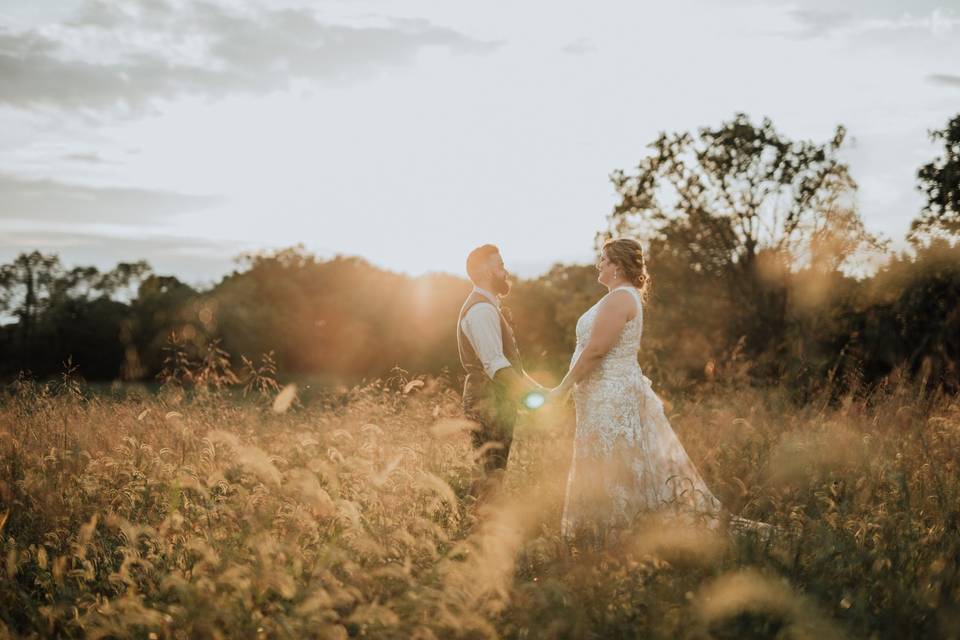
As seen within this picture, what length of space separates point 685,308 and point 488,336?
54.6ft

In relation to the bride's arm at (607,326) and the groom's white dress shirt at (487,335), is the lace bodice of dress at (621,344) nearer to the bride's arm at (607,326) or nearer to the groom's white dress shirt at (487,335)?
the bride's arm at (607,326)

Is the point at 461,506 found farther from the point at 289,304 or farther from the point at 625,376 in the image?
the point at 289,304

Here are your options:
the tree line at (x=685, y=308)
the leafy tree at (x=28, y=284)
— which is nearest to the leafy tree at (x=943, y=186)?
the tree line at (x=685, y=308)

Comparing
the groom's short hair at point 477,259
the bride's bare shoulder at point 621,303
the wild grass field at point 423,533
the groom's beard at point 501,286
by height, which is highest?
the groom's short hair at point 477,259

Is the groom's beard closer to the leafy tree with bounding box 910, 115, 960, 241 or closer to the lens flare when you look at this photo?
the lens flare

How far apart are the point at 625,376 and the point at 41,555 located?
3885 millimetres

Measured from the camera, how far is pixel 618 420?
5.32 meters

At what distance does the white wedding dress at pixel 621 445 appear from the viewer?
5.25m

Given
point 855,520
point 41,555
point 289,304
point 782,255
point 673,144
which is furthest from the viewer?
point 289,304

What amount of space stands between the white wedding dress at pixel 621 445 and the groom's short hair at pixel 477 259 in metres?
0.86

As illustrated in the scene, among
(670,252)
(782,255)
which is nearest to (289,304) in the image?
(670,252)

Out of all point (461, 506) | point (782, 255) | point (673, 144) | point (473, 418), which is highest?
point (673, 144)

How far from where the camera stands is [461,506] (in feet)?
18.4

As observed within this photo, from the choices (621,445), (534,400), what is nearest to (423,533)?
(534,400)
